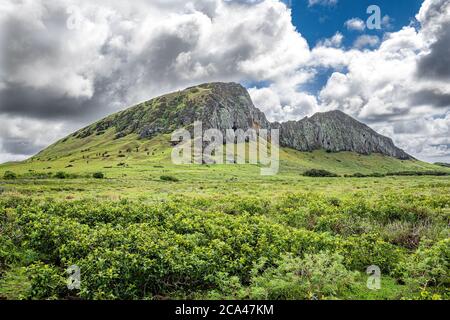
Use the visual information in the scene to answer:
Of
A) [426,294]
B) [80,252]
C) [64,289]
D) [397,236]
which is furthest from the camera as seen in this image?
[397,236]

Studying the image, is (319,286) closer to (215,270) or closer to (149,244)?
(215,270)

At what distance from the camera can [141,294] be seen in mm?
11445

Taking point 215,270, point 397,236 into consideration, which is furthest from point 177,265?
point 397,236

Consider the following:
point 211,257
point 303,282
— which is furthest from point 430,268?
point 211,257

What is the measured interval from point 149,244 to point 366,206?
17.7 metres

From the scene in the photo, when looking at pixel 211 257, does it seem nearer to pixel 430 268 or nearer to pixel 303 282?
pixel 303 282

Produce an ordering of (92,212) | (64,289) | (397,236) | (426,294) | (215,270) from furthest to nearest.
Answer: (92,212) → (397,236) → (215,270) → (64,289) → (426,294)

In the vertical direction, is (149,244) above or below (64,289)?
above

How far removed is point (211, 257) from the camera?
41.6ft

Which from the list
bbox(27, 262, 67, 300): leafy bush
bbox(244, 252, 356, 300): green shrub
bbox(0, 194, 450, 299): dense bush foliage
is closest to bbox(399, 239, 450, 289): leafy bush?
bbox(0, 194, 450, 299): dense bush foliage

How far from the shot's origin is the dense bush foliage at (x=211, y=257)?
11.1 m

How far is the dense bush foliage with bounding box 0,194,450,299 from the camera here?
36.4 feet

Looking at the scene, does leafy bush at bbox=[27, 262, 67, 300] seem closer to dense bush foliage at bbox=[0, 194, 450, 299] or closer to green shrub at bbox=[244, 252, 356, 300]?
dense bush foliage at bbox=[0, 194, 450, 299]

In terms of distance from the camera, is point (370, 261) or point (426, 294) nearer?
point (426, 294)
